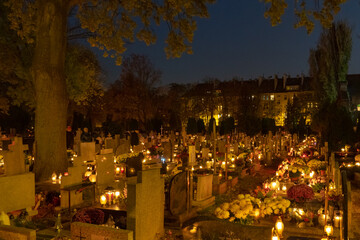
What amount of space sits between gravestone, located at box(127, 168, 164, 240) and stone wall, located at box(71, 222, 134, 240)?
61cm

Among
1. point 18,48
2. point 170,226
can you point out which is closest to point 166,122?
point 18,48

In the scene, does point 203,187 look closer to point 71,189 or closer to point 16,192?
point 71,189

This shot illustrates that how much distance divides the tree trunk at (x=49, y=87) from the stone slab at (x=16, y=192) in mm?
4730

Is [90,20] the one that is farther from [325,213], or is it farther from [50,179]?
[325,213]

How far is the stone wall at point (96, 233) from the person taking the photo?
477cm

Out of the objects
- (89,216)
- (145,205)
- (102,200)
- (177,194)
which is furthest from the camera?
(102,200)

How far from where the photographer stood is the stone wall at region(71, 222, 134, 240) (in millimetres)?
4766

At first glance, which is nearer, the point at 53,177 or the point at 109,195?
the point at 109,195

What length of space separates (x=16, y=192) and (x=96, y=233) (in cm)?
227

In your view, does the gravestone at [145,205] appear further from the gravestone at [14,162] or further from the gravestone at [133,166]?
the gravestone at [133,166]

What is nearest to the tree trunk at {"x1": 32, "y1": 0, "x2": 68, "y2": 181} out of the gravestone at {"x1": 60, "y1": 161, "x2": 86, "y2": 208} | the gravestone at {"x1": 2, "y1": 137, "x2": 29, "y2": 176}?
the gravestone at {"x1": 60, "y1": 161, "x2": 86, "y2": 208}

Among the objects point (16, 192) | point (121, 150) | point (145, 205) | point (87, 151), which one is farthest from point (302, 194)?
point (87, 151)

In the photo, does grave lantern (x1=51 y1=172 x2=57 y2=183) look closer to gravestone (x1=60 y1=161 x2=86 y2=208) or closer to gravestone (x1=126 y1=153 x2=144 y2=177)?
gravestone (x1=126 y1=153 x2=144 y2=177)

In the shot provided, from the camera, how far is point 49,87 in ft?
36.0
